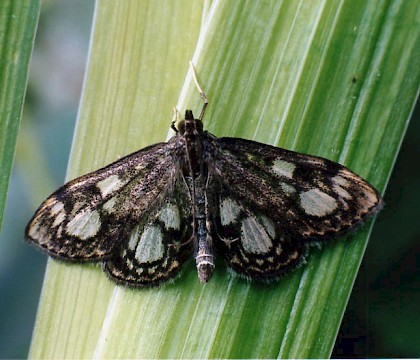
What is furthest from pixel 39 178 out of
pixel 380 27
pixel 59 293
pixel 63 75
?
pixel 380 27

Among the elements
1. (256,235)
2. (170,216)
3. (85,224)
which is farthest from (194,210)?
(85,224)

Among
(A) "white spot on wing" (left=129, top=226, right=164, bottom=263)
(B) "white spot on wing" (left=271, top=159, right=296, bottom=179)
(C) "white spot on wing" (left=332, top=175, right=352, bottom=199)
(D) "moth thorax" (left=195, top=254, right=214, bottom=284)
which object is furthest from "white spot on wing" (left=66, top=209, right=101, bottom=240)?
(C) "white spot on wing" (left=332, top=175, right=352, bottom=199)

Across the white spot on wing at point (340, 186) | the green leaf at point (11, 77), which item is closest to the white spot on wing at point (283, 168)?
the white spot on wing at point (340, 186)

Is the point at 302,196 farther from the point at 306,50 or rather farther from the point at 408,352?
the point at 408,352

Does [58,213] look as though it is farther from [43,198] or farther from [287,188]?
[287,188]

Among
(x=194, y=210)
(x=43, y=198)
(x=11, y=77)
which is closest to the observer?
(x=11, y=77)

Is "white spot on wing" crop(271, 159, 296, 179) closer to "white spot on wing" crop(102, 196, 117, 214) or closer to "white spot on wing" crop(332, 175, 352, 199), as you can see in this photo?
"white spot on wing" crop(332, 175, 352, 199)
